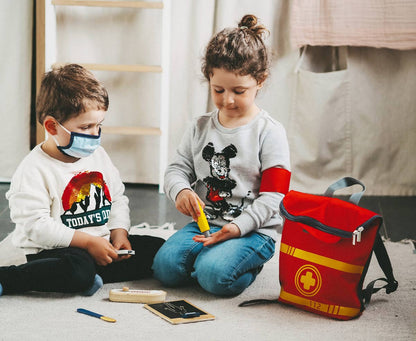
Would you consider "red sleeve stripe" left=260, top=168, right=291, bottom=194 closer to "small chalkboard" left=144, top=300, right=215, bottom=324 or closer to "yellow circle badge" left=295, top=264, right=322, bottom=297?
"yellow circle badge" left=295, top=264, right=322, bottom=297

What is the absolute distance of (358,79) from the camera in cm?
255

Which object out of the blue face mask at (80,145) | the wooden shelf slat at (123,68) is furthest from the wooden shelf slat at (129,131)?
the blue face mask at (80,145)

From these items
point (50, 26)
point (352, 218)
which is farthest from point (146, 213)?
point (352, 218)

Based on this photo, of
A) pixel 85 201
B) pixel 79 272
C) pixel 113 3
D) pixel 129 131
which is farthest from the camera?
pixel 129 131

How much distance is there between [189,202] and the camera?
154 centimetres

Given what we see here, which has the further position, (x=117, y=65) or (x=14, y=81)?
(x=14, y=81)

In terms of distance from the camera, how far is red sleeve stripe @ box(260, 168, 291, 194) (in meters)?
1.54

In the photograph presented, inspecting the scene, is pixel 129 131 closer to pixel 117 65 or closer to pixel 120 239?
pixel 117 65

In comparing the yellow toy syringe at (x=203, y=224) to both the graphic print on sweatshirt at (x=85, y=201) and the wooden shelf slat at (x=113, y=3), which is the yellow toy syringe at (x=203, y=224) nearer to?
the graphic print on sweatshirt at (x=85, y=201)

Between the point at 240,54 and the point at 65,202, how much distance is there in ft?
1.75

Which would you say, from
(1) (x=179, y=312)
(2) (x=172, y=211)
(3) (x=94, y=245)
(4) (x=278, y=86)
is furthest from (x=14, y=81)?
(1) (x=179, y=312)

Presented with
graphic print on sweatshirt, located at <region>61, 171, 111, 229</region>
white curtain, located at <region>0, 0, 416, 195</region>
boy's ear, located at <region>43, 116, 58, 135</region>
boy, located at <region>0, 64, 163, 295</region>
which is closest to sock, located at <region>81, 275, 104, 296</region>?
boy, located at <region>0, 64, 163, 295</region>

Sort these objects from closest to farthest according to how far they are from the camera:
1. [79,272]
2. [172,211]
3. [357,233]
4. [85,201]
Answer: [357,233]
[79,272]
[85,201]
[172,211]

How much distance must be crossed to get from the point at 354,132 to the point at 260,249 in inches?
47.2
